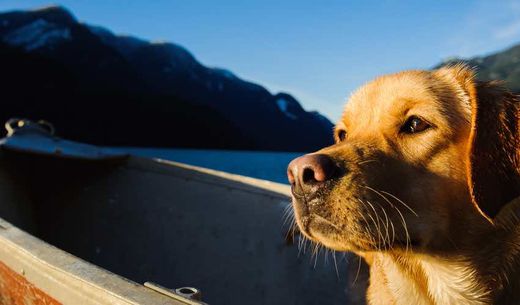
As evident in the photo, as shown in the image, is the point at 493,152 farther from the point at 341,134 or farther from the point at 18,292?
the point at 18,292

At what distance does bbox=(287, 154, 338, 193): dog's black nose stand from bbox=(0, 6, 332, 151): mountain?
7264 cm

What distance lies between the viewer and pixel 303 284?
460 cm

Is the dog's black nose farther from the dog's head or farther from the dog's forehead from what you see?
the dog's forehead

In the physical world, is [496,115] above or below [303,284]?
above

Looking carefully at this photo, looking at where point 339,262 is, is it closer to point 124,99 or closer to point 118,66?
point 124,99

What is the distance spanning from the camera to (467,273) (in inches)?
98.7

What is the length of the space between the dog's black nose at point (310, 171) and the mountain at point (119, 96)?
72.6m

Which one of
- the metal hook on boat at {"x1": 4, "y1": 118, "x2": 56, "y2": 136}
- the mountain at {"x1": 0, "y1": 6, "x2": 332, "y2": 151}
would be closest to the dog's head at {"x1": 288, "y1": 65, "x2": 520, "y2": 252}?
the metal hook on boat at {"x1": 4, "y1": 118, "x2": 56, "y2": 136}

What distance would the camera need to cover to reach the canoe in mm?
4680

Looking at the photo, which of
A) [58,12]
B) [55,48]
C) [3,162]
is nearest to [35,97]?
[55,48]

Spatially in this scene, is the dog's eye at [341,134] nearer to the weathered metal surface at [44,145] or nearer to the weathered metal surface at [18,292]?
the weathered metal surface at [18,292]

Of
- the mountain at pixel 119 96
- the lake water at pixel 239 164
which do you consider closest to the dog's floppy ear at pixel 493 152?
the lake water at pixel 239 164

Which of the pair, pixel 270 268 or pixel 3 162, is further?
pixel 3 162

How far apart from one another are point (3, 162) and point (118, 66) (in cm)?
13741
